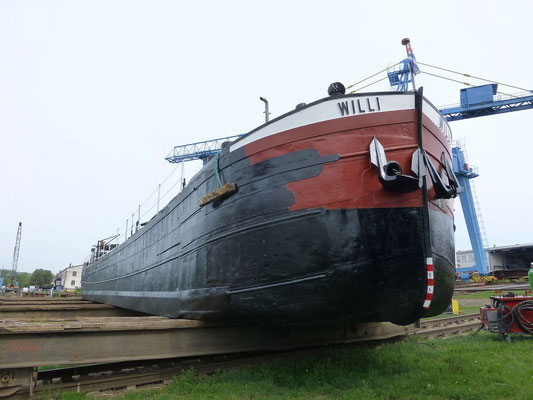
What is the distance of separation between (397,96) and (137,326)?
446 cm

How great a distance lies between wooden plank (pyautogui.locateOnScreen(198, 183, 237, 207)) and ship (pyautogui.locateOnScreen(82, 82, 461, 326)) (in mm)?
16

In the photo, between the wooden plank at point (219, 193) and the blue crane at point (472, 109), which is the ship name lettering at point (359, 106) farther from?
the blue crane at point (472, 109)

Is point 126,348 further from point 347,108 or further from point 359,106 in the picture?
point 359,106

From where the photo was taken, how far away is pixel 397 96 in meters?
4.51

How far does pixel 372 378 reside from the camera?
188 inches

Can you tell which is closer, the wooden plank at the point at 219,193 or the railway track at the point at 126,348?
the railway track at the point at 126,348

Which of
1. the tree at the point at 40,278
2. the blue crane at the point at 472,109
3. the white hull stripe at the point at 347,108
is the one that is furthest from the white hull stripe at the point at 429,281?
the tree at the point at 40,278

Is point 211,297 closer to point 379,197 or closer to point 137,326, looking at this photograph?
point 137,326

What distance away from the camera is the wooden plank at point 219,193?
5.19 m

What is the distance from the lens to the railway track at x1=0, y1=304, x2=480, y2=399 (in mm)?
4191

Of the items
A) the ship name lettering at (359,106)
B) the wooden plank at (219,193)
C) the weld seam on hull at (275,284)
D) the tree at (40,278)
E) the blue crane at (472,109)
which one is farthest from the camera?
the tree at (40,278)

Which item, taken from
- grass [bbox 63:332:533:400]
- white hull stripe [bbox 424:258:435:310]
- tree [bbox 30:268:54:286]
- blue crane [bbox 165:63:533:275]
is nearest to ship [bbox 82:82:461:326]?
white hull stripe [bbox 424:258:435:310]

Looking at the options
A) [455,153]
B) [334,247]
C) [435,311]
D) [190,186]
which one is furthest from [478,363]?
[455,153]

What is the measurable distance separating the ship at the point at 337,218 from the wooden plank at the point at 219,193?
0.6 inches
